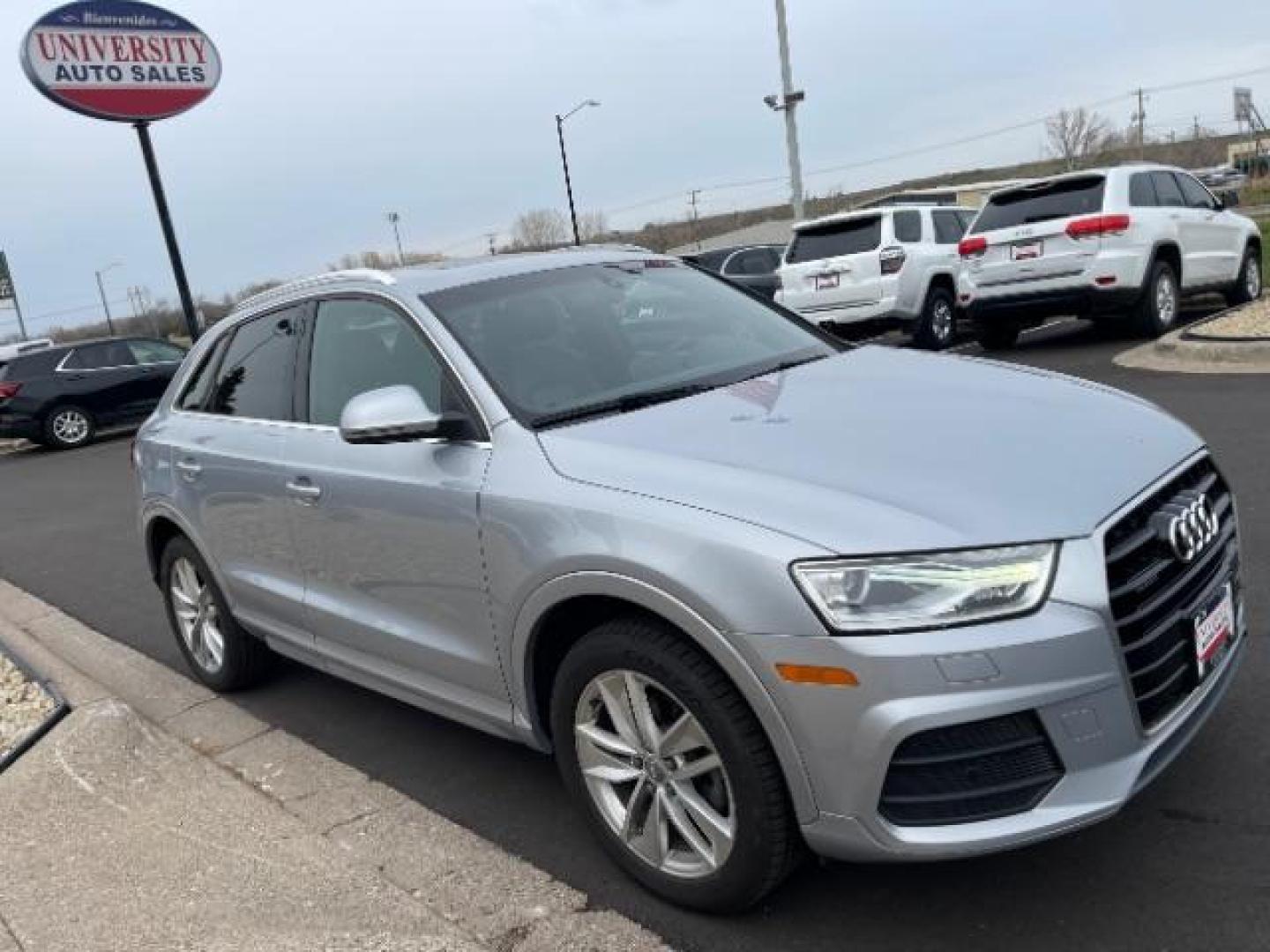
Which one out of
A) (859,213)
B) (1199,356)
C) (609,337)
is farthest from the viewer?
(859,213)

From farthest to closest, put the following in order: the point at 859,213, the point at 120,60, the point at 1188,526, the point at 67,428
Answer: the point at 67,428 → the point at 120,60 → the point at 859,213 → the point at 1188,526

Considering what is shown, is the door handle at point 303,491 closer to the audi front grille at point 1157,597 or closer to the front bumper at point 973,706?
the front bumper at point 973,706

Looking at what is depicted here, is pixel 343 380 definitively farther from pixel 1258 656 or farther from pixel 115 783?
pixel 1258 656

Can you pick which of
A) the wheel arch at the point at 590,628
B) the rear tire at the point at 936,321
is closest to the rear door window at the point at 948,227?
the rear tire at the point at 936,321

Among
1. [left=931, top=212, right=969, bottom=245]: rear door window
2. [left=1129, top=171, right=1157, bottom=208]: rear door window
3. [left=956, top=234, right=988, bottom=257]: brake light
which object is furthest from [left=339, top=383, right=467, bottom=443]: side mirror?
[left=931, top=212, right=969, bottom=245]: rear door window

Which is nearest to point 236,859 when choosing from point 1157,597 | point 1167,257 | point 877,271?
point 1157,597

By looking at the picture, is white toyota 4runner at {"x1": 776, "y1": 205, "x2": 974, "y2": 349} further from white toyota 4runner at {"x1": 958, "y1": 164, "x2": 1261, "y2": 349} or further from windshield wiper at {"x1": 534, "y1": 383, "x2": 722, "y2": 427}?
windshield wiper at {"x1": 534, "y1": 383, "x2": 722, "y2": 427}

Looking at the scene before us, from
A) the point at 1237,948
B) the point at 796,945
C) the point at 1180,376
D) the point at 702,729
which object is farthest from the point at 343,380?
Answer: the point at 1180,376

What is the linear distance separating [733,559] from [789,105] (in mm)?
23896

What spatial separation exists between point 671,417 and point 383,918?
1526mm

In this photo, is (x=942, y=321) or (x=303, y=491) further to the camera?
(x=942, y=321)

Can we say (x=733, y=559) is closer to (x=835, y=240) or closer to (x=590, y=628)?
(x=590, y=628)

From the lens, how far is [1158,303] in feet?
36.9

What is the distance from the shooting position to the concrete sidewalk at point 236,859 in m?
2.92
